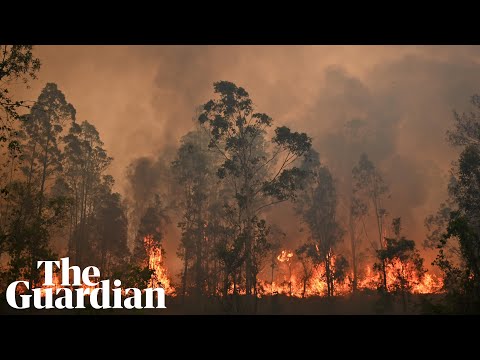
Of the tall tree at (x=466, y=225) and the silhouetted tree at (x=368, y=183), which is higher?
the silhouetted tree at (x=368, y=183)

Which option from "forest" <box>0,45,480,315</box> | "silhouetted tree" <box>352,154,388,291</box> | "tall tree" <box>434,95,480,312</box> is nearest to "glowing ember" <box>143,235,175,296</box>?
"forest" <box>0,45,480,315</box>

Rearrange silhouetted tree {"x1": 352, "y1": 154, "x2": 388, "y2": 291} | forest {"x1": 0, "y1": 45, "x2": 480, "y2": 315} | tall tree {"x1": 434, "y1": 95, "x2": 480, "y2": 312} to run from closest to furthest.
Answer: tall tree {"x1": 434, "y1": 95, "x2": 480, "y2": 312}, forest {"x1": 0, "y1": 45, "x2": 480, "y2": 315}, silhouetted tree {"x1": 352, "y1": 154, "x2": 388, "y2": 291}

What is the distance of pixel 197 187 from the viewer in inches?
1694

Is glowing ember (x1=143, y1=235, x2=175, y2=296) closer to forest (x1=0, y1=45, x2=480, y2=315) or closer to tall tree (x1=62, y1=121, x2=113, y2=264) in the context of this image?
forest (x1=0, y1=45, x2=480, y2=315)

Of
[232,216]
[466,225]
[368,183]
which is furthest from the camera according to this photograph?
[368,183]

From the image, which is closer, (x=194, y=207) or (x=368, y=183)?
(x=194, y=207)

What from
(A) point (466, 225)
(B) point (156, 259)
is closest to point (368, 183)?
(B) point (156, 259)

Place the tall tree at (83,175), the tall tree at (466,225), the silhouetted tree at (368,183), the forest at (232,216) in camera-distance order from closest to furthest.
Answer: the tall tree at (466,225), the forest at (232,216), the tall tree at (83,175), the silhouetted tree at (368,183)

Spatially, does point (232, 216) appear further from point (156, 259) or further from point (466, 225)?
point (466, 225)

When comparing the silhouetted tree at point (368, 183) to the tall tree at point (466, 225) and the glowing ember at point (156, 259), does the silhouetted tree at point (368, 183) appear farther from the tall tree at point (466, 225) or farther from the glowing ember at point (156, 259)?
the glowing ember at point (156, 259)

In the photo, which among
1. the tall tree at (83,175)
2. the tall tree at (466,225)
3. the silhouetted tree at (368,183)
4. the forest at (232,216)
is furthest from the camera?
the silhouetted tree at (368,183)

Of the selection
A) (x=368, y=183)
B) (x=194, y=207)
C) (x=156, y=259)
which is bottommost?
(x=156, y=259)

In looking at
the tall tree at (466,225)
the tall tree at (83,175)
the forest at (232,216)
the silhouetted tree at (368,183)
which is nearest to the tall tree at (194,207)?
the forest at (232,216)
